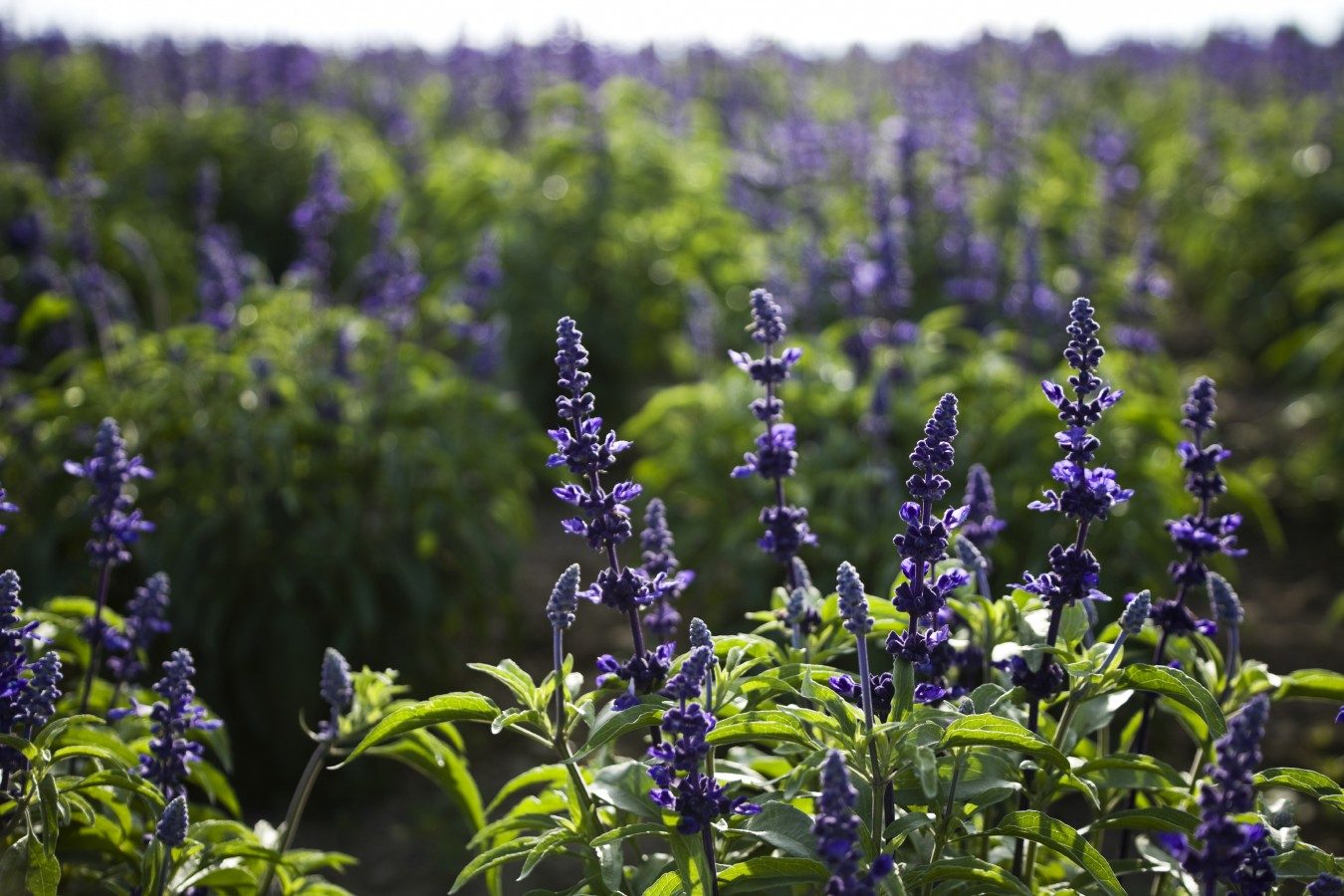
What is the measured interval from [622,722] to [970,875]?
2.39 feet

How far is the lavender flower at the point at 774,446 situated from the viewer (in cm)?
279

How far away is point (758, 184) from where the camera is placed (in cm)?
1045

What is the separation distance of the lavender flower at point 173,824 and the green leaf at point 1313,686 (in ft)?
8.08

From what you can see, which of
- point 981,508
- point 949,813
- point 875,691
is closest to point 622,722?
point 875,691

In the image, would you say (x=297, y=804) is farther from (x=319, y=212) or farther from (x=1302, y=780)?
(x=319, y=212)

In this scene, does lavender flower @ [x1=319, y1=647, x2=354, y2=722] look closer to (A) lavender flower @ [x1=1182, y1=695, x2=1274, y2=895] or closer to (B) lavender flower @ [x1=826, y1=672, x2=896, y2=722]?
(B) lavender flower @ [x1=826, y1=672, x2=896, y2=722]

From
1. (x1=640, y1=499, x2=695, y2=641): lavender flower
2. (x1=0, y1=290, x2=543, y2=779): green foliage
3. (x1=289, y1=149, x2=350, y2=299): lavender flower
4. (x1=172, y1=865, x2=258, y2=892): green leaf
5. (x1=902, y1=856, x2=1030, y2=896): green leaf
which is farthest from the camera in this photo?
(x1=289, y1=149, x2=350, y2=299): lavender flower

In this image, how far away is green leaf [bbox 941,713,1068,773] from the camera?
215 cm

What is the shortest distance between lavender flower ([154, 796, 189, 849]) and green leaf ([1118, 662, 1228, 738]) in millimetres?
1933

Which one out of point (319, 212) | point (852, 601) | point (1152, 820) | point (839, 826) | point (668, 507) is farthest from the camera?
point (319, 212)

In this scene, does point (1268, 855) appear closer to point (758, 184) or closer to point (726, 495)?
point (726, 495)

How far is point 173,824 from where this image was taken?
2420 mm

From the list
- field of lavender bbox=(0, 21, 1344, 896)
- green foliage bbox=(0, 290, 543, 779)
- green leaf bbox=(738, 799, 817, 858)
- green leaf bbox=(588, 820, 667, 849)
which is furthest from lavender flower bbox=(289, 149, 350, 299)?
green leaf bbox=(738, 799, 817, 858)

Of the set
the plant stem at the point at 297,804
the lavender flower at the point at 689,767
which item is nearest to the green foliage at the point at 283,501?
the plant stem at the point at 297,804
